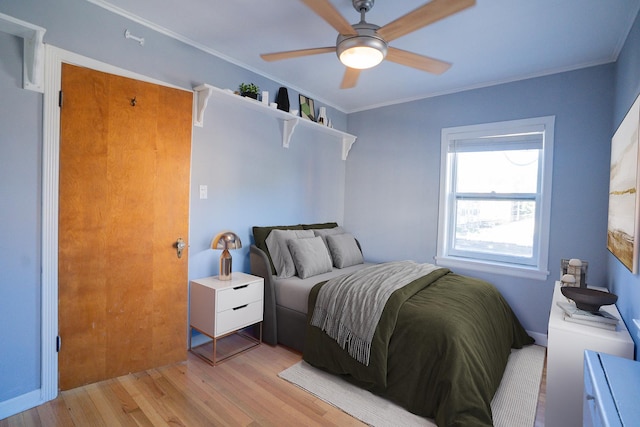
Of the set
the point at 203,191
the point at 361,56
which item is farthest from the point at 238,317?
the point at 361,56

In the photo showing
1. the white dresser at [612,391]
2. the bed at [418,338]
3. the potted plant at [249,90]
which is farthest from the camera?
the potted plant at [249,90]

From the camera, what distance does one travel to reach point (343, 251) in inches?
134

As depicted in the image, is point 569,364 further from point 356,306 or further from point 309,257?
point 309,257

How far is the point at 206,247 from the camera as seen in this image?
2703 mm

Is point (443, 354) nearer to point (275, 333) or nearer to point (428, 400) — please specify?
point (428, 400)

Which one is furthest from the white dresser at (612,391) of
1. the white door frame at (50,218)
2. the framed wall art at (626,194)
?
the white door frame at (50,218)

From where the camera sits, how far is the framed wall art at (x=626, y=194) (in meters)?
1.47

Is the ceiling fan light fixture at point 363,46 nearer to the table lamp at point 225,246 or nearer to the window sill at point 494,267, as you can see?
the table lamp at point 225,246

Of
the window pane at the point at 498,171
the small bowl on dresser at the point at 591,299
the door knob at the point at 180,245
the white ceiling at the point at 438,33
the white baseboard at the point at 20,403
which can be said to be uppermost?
the white ceiling at the point at 438,33

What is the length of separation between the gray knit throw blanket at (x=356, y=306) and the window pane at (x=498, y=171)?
1.45 m

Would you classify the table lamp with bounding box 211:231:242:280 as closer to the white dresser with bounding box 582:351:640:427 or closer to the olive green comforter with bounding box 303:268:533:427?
the olive green comforter with bounding box 303:268:533:427

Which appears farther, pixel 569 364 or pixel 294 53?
pixel 294 53

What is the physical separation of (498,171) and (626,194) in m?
1.62

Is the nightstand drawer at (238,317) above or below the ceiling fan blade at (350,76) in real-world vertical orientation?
below
